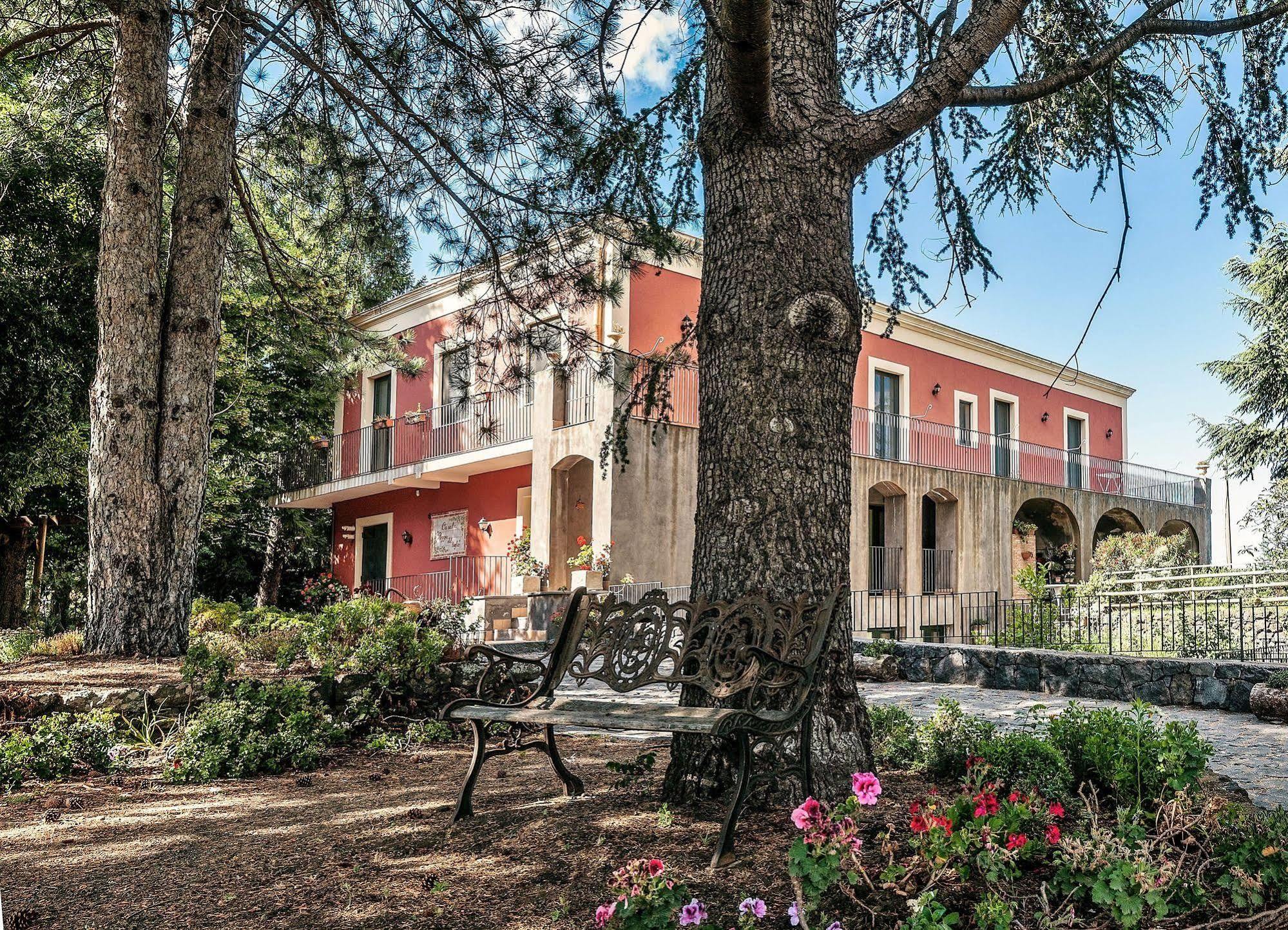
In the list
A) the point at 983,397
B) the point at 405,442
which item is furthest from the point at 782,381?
the point at 983,397

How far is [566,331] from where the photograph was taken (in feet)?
26.7

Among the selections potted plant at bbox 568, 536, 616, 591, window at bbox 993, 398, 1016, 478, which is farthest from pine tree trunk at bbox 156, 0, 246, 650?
window at bbox 993, 398, 1016, 478

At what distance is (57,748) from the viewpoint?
5.31 meters

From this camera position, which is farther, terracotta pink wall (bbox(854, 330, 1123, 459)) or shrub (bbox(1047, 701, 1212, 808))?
terracotta pink wall (bbox(854, 330, 1123, 459))

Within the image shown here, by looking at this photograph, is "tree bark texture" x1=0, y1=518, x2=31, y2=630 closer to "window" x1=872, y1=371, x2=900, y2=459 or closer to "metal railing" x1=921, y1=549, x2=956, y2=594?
"window" x1=872, y1=371, x2=900, y2=459

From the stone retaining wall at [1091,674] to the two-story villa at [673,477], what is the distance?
127 inches

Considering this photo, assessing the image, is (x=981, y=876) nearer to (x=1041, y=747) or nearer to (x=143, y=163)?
(x=1041, y=747)

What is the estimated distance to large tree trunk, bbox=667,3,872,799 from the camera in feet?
12.7

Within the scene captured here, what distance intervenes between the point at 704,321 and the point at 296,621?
6055 mm

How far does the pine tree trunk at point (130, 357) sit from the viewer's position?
7.11m

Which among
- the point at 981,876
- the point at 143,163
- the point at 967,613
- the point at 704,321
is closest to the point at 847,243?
the point at 704,321

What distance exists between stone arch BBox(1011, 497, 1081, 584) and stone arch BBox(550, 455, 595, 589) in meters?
10.4

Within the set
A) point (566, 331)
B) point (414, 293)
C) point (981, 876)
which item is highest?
point (414, 293)

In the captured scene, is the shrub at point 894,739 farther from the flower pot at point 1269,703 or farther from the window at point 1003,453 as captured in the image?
the window at point 1003,453
